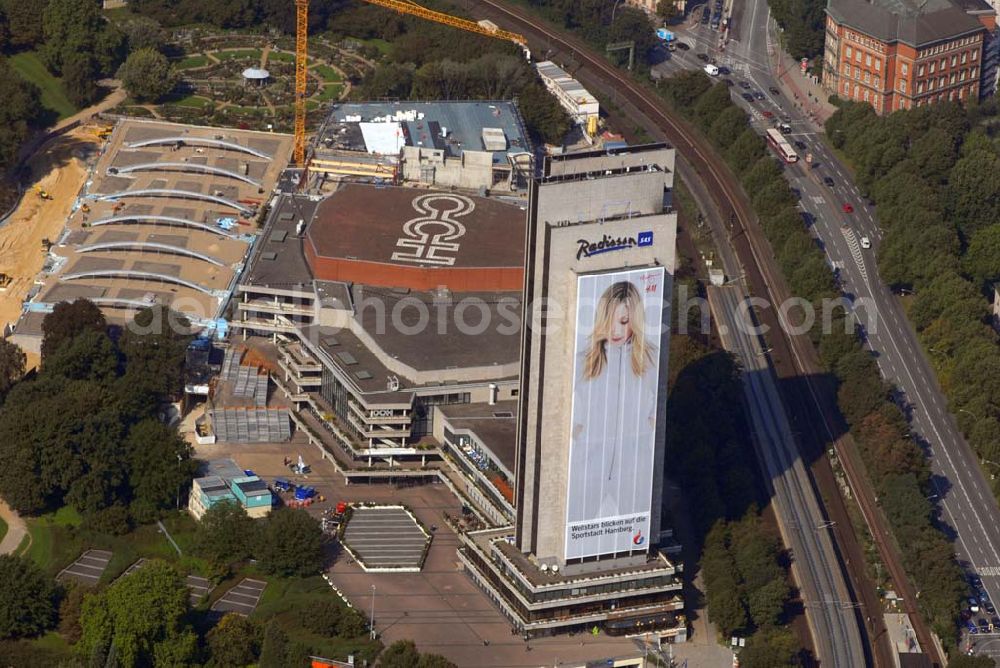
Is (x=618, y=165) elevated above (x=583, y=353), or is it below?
above

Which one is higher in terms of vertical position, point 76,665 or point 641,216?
point 641,216

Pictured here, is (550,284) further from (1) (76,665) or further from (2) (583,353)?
(1) (76,665)

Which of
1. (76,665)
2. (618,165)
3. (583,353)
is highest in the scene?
(618,165)

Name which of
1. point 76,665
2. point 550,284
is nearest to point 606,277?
point 550,284

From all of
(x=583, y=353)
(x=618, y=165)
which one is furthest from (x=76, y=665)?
(x=618, y=165)

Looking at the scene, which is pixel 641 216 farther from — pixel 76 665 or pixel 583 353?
pixel 76 665

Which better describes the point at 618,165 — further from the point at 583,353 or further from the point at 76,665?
the point at 76,665
